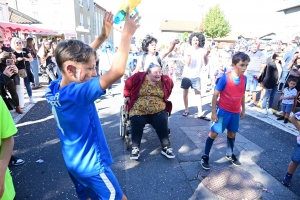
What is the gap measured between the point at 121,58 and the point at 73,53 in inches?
14.2

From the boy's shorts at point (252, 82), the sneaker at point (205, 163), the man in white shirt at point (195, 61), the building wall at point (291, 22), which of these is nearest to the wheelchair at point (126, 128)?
the sneaker at point (205, 163)

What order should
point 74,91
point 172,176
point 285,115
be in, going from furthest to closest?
point 285,115 < point 172,176 < point 74,91

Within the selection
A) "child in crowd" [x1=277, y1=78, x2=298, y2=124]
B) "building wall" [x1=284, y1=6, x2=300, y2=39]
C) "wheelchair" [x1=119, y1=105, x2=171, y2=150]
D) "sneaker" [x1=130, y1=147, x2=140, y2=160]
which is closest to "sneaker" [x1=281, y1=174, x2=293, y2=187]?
"wheelchair" [x1=119, y1=105, x2=171, y2=150]

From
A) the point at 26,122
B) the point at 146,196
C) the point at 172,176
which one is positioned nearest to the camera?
the point at 146,196

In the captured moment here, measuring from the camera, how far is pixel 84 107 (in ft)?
4.42

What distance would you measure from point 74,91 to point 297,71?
5827 mm

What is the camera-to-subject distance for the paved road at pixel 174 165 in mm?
2562

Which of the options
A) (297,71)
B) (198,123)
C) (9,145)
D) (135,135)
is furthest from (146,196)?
(297,71)

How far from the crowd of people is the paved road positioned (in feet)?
0.69

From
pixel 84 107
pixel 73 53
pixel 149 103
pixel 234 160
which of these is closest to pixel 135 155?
pixel 149 103

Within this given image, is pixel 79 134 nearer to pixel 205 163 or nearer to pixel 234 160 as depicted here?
pixel 205 163

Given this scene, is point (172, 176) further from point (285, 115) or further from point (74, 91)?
point (285, 115)

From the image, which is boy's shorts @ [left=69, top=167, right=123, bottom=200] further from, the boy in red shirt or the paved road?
the boy in red shirt

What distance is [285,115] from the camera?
5.05m
